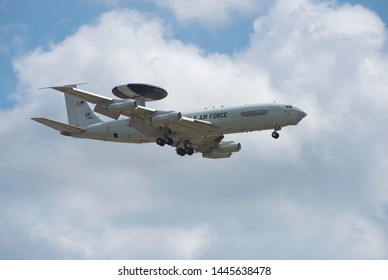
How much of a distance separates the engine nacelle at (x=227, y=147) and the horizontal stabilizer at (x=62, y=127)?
15945 mm

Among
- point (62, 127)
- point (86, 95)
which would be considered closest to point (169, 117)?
point (86, 95)

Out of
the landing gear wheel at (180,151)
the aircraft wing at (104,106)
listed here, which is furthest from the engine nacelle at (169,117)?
the landing gear wheel at (180,151)

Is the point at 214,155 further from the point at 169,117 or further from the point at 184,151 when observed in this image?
the point at 169,117

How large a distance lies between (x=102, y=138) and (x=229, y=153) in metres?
15.2

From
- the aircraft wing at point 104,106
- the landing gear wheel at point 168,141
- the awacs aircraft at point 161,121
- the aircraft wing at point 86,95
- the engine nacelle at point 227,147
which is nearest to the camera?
the aircraft wing at point 86,95

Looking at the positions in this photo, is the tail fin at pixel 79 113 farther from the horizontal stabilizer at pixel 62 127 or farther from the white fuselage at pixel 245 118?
the white fuselage at pixel 245 118

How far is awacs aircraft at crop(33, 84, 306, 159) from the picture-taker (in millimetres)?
75562

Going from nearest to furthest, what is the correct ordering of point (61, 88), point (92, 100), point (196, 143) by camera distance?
point (61, 88), point (92, 100), point (196, 143)

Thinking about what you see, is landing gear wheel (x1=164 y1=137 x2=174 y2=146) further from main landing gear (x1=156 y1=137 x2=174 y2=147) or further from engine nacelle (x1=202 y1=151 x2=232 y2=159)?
engine nacelle (x1=202 y1=151 x2=232 y2=159)

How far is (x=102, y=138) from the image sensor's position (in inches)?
3374

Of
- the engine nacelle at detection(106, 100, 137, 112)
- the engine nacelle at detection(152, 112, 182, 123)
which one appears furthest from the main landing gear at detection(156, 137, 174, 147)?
the engine nacelle at detection(106, 100, 137, 112)

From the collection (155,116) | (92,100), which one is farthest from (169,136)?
(92,100)

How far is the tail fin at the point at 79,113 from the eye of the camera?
8910 centimetres

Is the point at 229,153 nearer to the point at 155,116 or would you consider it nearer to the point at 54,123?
the point at 155,116
